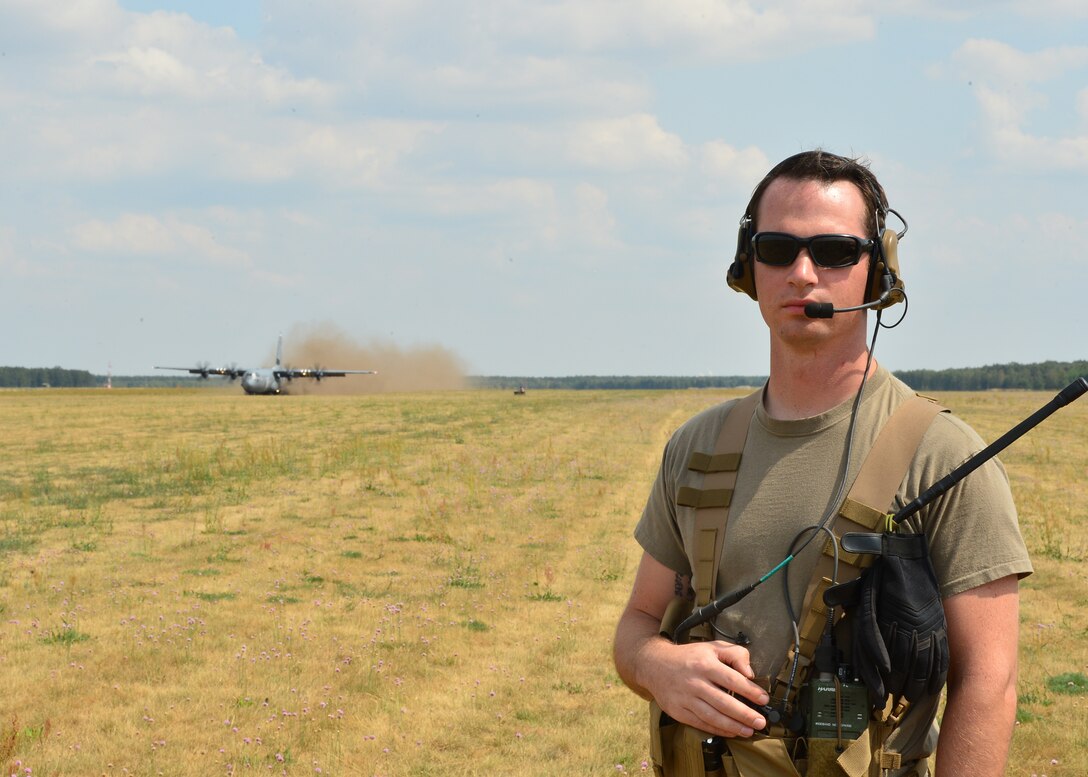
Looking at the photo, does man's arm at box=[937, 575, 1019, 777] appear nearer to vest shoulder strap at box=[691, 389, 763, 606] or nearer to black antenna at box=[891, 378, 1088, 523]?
black antenna at box=[891, 378, 1088, 523]

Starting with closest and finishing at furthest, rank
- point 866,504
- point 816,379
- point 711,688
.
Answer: point 866,504, point 711,688, point 816,379

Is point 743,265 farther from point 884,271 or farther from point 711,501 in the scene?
point 711,501

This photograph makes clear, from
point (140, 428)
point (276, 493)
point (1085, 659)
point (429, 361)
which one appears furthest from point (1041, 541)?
point (429, 361)

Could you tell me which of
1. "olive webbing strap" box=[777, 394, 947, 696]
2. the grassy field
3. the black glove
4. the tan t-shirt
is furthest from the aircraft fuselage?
the black glove

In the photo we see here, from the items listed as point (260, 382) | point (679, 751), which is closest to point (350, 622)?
point (679, 751)

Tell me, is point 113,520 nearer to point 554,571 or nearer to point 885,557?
point 554,571

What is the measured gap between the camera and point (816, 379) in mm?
2773

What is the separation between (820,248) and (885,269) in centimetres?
20

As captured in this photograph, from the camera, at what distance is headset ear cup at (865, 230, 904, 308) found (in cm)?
277

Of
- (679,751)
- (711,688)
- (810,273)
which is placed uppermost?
(810,273)

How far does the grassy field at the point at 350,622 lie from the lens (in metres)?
8.18

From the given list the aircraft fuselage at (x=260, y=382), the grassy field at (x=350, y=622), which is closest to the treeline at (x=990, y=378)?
the aircraft fuselage at (x=260, y=382)

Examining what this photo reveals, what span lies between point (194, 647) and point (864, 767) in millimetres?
9034

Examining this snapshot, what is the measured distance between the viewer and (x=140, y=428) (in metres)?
42.9
